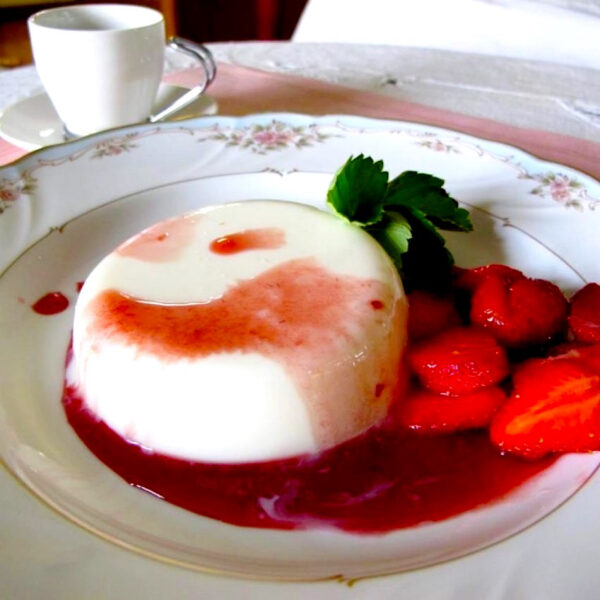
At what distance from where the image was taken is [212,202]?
155cm

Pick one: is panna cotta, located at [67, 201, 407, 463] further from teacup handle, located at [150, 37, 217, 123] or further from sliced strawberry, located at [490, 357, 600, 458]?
teacup handle, located at [150, 37, 217, 123]

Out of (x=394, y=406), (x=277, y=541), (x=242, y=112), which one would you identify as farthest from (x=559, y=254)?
(x=242, y=112)

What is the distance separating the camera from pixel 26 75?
2043 millimetres

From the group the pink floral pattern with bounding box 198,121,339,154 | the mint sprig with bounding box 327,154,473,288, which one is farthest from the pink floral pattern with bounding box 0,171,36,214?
the mint sprig with bounding box 327,154,473,288

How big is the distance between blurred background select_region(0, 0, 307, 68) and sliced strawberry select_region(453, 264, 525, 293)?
3780 millimetres

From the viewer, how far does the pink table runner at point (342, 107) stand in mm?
1674

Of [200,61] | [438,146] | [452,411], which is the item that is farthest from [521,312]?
[200,61]

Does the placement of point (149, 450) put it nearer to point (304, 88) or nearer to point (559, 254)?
point (559, 254)

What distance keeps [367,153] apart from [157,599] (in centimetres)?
112

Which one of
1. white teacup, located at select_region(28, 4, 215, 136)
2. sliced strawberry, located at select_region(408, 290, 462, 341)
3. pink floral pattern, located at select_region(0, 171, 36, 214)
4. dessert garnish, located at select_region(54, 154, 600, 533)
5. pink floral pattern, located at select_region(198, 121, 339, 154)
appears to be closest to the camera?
dessert garnish, located at select_region(54, 154, 600, 533)

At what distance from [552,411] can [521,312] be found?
21 centimetres

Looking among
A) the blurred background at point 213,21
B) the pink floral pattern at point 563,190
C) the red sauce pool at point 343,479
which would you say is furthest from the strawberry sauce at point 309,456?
the blurred background at point 213,21

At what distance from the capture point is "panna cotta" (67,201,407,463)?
1054 mm

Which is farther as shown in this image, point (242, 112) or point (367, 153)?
point (242, 112)
